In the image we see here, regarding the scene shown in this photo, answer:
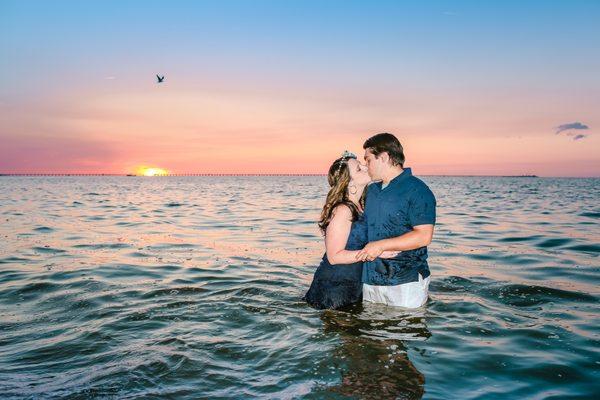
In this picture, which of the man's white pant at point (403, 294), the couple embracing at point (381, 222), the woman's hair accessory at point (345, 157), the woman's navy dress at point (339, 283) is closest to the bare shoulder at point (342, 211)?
the couple embracing at point (381, 222)

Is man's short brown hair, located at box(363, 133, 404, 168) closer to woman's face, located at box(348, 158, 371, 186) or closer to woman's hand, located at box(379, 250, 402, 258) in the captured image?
woman's face, located at box(348, 158, 371, 186)

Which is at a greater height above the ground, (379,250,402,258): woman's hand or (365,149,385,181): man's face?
(365,149,385,181): man's face

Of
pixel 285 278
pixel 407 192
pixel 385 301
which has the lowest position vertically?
pixel 285 278

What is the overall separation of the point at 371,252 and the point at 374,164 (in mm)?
1166

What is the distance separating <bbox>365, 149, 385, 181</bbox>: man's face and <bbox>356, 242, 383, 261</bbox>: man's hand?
3.09 ft

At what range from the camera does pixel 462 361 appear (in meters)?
5.52

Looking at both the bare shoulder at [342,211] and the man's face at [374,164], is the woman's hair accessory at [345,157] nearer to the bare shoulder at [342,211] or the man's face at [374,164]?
the man's face at [374,164]

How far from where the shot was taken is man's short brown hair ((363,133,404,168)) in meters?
5.75

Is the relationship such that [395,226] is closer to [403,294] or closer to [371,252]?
[371,252]

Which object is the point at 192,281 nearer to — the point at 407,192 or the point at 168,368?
the point at 168,368

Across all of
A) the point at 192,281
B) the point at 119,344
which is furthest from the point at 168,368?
the point at 192,281

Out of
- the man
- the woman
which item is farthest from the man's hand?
the woman

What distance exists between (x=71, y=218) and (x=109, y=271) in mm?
14712

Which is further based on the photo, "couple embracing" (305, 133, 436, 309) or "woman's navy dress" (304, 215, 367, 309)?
"woman's navy dress" (304, 215, 367, 309)
